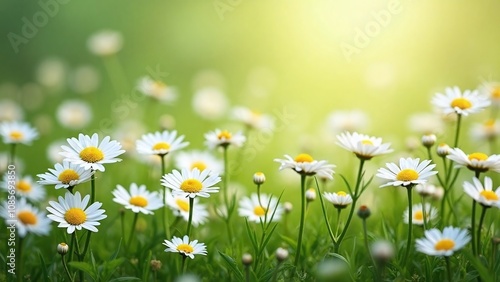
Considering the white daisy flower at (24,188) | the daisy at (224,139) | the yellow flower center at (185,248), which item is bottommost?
the yellow flower center at (185,248)

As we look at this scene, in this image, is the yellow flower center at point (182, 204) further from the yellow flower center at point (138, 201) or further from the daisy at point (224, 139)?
the daisy at point (224, 139)

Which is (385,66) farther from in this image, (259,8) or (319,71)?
(259,8)

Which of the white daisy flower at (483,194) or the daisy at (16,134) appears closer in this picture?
the white daisy flower at (483,194)

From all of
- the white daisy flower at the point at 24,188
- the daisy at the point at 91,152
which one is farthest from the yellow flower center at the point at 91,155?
the white daisy flower at the point at 24,188

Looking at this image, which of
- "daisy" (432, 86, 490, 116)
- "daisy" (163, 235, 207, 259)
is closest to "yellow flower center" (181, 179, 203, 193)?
"daisy" (163, 235, 207, 259)

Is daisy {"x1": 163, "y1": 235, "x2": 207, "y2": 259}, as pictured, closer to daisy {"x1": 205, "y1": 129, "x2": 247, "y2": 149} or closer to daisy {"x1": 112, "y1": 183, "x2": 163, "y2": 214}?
daisy {"x1": 112, "y1": 183, "x2": 163, "y2": 214}

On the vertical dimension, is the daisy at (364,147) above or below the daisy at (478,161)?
above

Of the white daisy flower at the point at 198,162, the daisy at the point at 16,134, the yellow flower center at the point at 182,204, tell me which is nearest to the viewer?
the yellow flower center at the point at 182,204
